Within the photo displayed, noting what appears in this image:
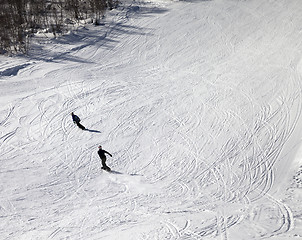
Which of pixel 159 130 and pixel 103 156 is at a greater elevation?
pixel 103 156

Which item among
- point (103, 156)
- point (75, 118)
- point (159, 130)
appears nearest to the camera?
point (103, 156)

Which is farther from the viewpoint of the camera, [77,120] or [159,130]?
[159,130]

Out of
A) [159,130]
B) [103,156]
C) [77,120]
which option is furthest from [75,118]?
[159,130]

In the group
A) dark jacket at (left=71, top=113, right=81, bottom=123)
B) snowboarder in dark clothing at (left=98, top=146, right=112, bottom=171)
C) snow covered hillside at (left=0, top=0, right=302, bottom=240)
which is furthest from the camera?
dark jacket at (left=71, top=113, right=81, bottom=123)

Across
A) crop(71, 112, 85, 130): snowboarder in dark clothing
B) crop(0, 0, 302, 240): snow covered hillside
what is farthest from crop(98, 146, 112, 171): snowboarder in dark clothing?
crop(71, 112, 85, 130): snowboarder in dark clothing

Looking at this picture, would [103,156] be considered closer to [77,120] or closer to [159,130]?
[77,120]

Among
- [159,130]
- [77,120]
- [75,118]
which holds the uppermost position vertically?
[75,118]

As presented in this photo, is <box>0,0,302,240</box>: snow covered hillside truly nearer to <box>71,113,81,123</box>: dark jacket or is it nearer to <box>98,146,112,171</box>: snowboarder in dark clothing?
<box>98,146,112,171</box>: snowboarder in dark clothing

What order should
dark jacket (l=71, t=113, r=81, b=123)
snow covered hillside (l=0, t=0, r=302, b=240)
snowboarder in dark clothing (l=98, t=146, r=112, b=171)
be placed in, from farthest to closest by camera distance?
dark jacket (l=71, t=113, r=81, b=123)
snowboarder in dark clothing (l=98, t=146, r=112, b=171)
snow covered hillside (l=0, t=0, r=302, b=240)

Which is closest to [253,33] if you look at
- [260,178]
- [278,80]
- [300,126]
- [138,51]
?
[278,80]

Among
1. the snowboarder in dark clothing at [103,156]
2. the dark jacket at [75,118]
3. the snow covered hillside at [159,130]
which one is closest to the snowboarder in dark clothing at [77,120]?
the dark jacket at [75,118]
